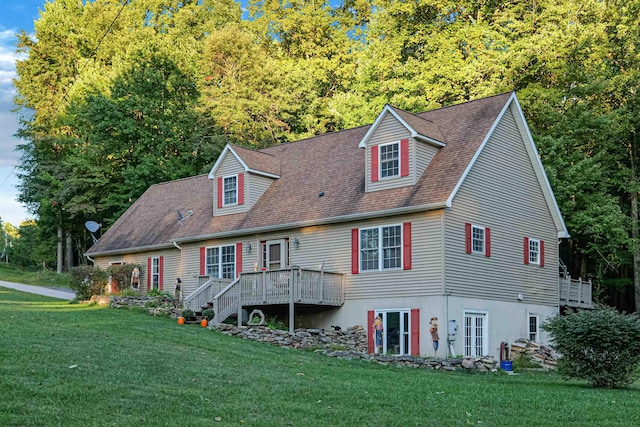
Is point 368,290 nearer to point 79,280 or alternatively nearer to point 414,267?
point 414,267

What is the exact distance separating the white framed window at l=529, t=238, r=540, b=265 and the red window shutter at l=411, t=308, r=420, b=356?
20.2ft

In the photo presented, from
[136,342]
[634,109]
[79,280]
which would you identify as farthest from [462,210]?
[79,280]

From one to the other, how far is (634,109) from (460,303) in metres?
15.7

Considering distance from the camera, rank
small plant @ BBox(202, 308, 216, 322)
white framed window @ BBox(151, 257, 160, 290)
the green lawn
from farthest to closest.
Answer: white framed window @ BBox(151, 257, 160, 290), small plant @ BBox(202, 308, 216, 322), the green lawn

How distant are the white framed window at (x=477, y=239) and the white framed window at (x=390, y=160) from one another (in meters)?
2.94

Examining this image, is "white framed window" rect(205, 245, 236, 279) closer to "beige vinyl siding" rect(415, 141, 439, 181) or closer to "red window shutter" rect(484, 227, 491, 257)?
"beige vinyl siding" rect(415, 141, 439, 181)

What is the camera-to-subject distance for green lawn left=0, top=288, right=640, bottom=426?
9742 millimetres

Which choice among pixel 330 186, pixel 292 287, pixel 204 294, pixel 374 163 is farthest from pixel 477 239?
pixel 204 294

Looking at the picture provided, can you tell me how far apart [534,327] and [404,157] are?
7.84 m

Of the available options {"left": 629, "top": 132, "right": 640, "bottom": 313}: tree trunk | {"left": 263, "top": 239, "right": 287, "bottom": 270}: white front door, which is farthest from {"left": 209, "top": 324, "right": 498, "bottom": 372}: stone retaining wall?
{"left": 629, "top": 132, "right": 640, "bottom": 313}: tree trunk

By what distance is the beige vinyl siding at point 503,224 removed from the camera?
2206 cm

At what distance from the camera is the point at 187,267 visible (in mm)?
29172

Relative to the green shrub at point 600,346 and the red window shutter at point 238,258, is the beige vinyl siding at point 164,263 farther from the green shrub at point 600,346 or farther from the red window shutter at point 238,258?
the green shrub at point 600,346

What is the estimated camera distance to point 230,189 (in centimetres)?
2841
